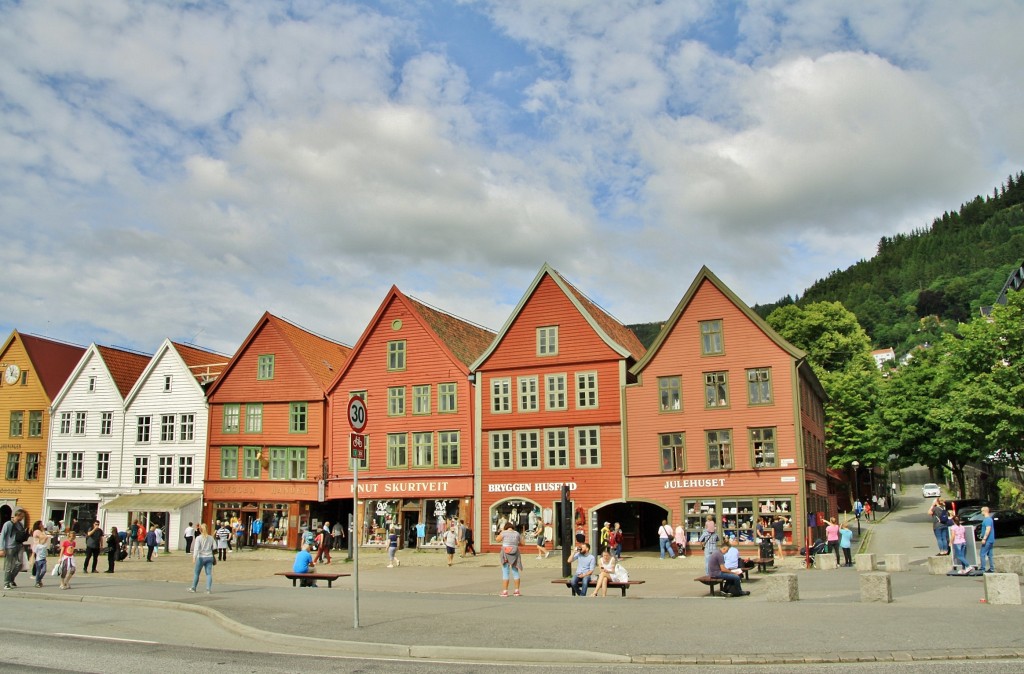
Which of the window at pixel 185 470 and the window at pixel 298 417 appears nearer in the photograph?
the window at pixel 298 417

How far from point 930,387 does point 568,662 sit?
44584 mm

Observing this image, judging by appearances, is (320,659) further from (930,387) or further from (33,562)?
(930,387)

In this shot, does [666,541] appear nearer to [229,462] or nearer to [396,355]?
[396,355]

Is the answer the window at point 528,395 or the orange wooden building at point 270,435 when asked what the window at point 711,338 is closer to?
the window at point 528,395

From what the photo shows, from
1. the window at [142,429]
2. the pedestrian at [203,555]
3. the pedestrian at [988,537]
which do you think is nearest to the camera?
the pedestrian at [988,537]

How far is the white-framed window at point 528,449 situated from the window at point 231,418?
16760mm

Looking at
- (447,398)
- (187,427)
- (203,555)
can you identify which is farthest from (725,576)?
(187,427)

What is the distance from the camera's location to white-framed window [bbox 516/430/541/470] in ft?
134

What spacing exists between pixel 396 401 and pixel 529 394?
7.33m

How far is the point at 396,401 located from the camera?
44562mm

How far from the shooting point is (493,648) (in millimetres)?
12461

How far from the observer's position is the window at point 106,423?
5169 centimetres

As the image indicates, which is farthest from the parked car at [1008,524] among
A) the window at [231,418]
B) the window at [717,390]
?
the window at [231,418]

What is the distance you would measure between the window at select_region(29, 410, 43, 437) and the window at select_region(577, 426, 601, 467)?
34364 millimetres
